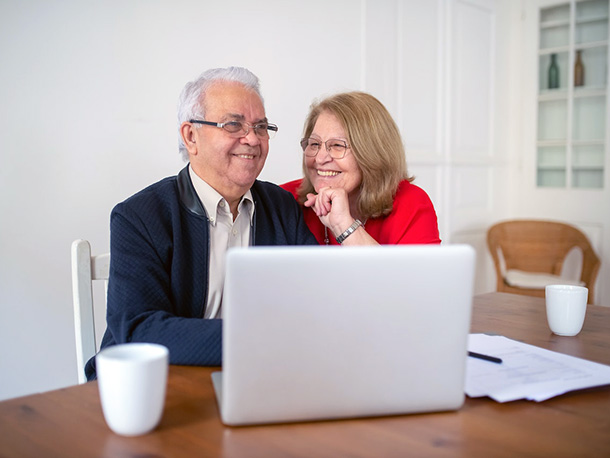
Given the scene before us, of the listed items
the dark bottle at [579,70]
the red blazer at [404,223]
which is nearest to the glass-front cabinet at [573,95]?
the dark bottle at [579,70]

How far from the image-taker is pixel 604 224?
158 inches

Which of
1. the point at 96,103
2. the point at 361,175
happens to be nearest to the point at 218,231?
the point at 361,175

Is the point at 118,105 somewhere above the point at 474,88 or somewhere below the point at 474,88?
below

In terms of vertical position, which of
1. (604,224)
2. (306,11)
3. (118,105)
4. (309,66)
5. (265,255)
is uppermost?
(306,11)

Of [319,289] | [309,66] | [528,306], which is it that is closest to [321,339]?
[319,289]

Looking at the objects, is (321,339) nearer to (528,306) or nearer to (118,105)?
(528,306)

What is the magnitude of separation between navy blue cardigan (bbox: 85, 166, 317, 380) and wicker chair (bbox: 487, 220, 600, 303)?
2.51 m

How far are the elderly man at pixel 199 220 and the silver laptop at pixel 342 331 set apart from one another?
1.34 feet

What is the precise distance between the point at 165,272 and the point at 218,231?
23cm

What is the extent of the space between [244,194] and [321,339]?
91 centimetres

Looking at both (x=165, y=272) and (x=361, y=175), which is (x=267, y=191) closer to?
(x=361, y=175)

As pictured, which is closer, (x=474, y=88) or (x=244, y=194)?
(x=244, y=194)

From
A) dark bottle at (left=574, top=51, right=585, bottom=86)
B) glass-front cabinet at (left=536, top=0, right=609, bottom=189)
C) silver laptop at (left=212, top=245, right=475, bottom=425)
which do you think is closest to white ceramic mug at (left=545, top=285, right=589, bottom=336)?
silver laptop at (left=212, top=245, right=475, bottom=425)

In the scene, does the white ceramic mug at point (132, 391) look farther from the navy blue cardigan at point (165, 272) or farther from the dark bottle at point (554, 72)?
the dark bottle at point (554, 72)
